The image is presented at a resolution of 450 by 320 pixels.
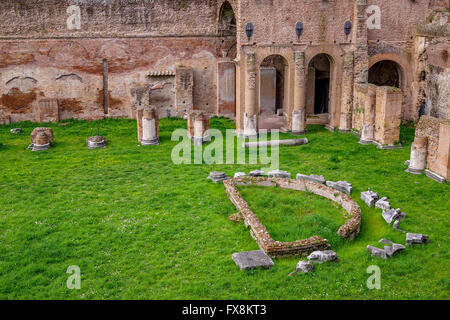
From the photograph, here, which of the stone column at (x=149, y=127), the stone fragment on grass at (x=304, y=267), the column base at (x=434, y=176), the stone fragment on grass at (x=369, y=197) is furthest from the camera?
the stone column at (x=149, y=127)

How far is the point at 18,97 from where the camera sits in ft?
74.7

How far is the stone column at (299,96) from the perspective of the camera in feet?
64.2

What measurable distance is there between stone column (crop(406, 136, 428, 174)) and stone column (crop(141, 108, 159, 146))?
8990mm

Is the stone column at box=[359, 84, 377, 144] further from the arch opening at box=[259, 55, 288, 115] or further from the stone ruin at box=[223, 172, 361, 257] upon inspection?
the arch opening at box=[259, 55, 288, 115]

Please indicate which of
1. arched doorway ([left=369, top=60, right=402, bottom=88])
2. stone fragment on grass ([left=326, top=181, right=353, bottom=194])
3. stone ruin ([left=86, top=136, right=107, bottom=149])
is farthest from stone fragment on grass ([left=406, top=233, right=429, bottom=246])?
arched doorway ([left=369, top=60, right=402, bottom=88])

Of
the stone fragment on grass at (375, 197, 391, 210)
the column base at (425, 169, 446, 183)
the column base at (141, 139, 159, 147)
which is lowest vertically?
the stone fragment on grass at (375, 197, 391, 210)

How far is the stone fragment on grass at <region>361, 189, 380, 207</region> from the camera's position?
13.1 meters

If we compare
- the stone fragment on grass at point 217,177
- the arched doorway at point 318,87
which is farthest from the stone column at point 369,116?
the stone fragment on grass at point 217,177

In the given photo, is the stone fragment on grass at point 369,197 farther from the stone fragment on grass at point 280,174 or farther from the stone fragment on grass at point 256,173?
the stone fragment on grass at point 256,173

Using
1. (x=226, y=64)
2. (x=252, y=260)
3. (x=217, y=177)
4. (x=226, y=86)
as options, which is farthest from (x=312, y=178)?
(x=226, y=64)

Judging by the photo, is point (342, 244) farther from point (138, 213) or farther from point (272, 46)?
point (272, 46)

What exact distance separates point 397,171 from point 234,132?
709 cm

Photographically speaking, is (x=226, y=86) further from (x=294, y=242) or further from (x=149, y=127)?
(x=294, y=242)

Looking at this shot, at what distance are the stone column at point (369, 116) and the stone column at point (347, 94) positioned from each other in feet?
5.06
